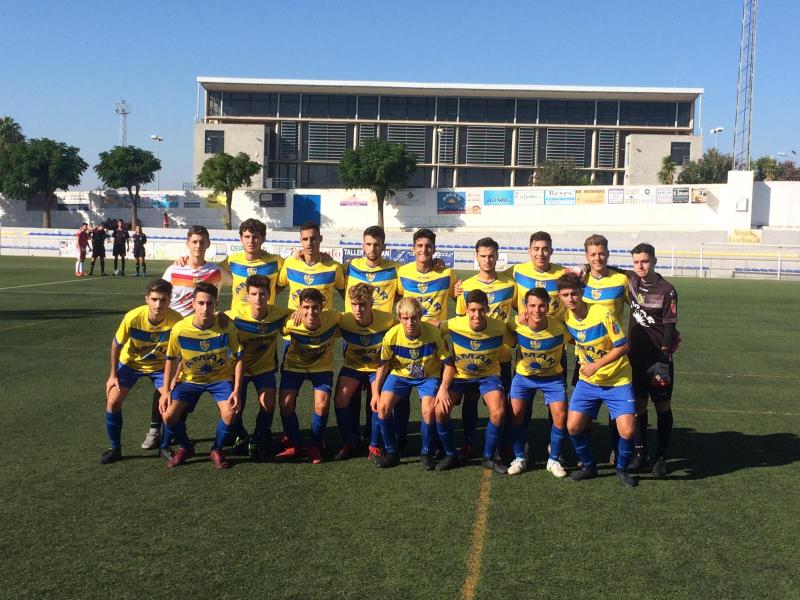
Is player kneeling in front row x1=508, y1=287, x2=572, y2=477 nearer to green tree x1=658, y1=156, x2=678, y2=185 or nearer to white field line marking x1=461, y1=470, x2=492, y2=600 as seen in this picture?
white field line marking x1=461, y1=470, x2=492, y2=600

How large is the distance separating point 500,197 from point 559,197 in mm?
4849

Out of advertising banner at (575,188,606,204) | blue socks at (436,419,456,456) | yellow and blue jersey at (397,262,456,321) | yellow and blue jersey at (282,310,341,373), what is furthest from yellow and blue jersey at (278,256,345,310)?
advertising banner at (575,188,606,204)

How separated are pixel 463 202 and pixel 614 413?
59673 millimetres

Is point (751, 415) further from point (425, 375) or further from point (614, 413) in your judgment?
point (425, 375)

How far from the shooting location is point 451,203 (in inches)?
2574

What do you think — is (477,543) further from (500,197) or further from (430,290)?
(500,197)

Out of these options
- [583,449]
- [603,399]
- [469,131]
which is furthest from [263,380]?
[469,131]

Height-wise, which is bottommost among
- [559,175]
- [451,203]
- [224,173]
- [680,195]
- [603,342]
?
[603,342]

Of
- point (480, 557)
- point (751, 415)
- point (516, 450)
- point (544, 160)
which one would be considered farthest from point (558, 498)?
point (544, 160)

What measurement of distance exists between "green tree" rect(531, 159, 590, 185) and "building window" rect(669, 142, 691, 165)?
8793 millimetres

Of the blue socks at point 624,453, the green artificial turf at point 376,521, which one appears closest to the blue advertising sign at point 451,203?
the green artificial turf at point 376,521

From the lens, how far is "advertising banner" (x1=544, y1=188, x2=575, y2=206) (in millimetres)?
62500

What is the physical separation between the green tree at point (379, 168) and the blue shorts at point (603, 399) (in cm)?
5876

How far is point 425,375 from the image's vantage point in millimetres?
6539
